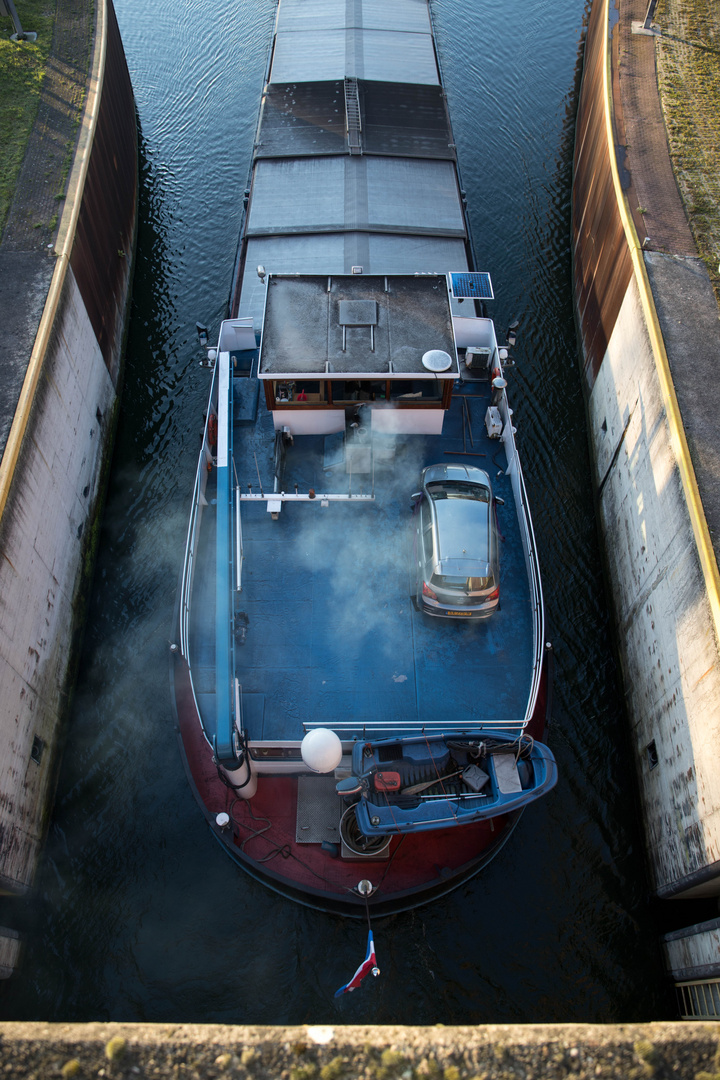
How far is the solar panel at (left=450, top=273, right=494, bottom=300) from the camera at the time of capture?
69.8ft

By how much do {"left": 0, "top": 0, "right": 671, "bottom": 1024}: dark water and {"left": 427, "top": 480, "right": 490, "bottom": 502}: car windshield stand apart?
536 centimetres

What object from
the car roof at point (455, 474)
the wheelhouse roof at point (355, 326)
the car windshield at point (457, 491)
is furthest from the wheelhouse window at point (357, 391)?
the car windshield at point (457, 491)

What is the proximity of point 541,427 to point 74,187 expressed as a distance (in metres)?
19.1

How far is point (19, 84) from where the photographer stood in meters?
29.0

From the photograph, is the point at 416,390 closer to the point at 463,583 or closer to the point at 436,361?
A: the point at 436,361

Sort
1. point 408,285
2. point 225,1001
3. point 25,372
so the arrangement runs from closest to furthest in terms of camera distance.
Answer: point 225,1001 < point 408,285 < point 25,372

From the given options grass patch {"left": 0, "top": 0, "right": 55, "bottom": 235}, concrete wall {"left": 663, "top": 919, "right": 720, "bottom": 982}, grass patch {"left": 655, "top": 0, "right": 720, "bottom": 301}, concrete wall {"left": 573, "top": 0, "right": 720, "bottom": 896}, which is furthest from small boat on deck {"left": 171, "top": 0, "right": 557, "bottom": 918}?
grass patch {"left": 0, "top": 0, "right": 55, "bottom": 235}

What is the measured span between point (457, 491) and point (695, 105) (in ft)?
80.0

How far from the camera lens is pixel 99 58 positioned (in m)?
30.1

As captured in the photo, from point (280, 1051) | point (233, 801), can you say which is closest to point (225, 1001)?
point (233, 801)

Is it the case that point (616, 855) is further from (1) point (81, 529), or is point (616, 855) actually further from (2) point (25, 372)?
(2) point (25, 372)

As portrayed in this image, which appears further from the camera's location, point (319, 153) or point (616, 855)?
point (319, 153)

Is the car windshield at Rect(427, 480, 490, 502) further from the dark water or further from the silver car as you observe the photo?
the dark water

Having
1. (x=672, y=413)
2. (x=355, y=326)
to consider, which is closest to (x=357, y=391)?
(x=355, y=326)
